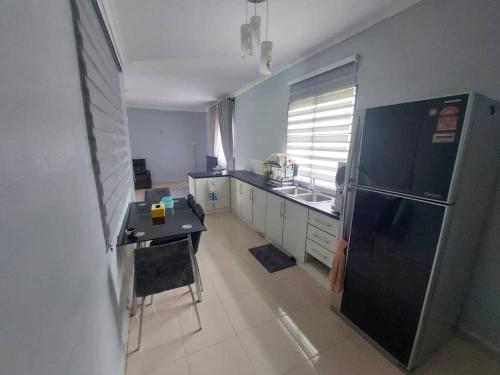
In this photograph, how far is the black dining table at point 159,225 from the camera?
61.4 inches

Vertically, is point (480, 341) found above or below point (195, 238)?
below

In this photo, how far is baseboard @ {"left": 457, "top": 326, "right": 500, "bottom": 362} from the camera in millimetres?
1393

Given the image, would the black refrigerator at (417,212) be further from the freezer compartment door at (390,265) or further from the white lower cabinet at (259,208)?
the white lower cabinet at (259,208)

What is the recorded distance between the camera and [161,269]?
60.0 inches

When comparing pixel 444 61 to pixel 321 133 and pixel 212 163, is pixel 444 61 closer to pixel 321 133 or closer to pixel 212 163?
pixel 321 133

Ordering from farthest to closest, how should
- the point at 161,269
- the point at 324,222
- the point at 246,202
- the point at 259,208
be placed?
the point at 246,202
the point at 259,208
the point at 324,222
the point at 161,269

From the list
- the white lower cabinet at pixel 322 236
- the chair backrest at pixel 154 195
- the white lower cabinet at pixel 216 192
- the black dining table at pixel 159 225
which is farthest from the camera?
the white lower cabinet at pixel 216 192

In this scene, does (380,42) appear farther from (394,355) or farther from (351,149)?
(394,355)

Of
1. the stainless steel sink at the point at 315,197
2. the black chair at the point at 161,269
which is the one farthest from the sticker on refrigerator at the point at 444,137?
the black chair at the point at 161,269

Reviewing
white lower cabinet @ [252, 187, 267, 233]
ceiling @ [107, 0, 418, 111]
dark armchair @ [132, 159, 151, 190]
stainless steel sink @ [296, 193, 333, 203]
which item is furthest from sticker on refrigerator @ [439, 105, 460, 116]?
dark armchair @ [132, 159, 151, 190]

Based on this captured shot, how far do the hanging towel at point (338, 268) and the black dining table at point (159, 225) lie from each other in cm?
110

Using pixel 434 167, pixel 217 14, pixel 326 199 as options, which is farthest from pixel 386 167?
pixel 217 14

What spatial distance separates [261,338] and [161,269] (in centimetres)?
91

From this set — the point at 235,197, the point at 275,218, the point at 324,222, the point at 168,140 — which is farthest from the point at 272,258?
the point at 168,140
